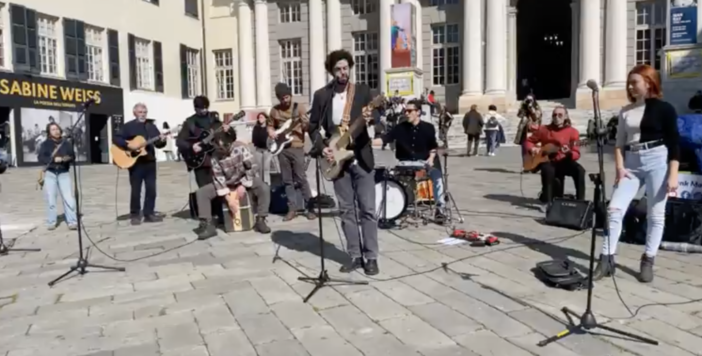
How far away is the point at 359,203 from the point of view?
591 cm

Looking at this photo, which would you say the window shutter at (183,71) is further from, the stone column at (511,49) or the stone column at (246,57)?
the stone column at (511,49)

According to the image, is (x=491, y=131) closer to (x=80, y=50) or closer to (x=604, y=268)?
(x=604, y=268)

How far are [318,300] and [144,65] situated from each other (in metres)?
29.2

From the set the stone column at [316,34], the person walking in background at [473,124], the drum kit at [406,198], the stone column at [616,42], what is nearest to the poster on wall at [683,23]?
the person walking in background at [473,124]

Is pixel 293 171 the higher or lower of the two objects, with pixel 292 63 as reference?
lower

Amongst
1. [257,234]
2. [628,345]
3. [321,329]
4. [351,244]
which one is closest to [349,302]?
[321,329]

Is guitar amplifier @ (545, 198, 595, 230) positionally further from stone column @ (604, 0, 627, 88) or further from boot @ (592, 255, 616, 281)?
stone column @ (604, 0, 627, 88)

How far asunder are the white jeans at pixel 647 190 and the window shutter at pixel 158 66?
29.7 metres

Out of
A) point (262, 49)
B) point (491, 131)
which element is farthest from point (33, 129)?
point (491, 131)

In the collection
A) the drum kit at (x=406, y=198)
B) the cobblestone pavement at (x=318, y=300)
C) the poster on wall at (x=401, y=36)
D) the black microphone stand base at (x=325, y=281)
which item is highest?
the poster on wall at (x=401, y=36)

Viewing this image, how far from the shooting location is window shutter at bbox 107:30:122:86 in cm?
2914

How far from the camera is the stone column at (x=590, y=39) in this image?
28344 mm

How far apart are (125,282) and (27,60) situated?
2187 centimetres

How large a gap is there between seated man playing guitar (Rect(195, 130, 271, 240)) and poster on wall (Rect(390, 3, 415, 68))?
2351cm
